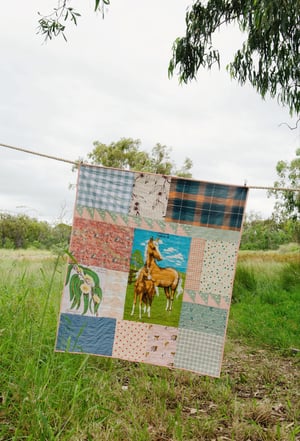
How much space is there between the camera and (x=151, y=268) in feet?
8.24

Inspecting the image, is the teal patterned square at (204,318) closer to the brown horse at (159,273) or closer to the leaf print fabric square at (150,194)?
the brown horse at (159,273)

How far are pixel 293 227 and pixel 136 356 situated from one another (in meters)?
6.17

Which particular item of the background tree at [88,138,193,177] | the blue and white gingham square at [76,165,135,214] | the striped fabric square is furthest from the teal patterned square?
the background tree at [88,138,193,177]

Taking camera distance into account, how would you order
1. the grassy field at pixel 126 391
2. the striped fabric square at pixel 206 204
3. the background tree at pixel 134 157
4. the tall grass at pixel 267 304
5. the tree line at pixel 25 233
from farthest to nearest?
the background tree at pixel 134 157, the tree line at pixel 25 233, the tall grass at pixel 267 304, the striped fabric square at pixel 206 204, the grassy field at pixel 126 391

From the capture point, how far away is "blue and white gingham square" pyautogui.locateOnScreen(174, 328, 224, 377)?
8.17 ft

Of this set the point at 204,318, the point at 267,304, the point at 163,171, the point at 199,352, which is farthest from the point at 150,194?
the point at 163,171

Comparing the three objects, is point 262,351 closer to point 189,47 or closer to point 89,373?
point 89,373

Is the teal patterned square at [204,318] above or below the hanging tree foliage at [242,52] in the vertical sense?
below

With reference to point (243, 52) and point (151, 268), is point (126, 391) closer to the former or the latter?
point (151, 268)

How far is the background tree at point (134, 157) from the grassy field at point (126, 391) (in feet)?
31.1

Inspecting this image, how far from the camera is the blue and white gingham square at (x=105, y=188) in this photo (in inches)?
98.7

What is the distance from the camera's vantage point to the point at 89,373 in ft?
9.91

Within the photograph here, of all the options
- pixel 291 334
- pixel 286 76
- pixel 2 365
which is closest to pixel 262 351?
pixel 291 334

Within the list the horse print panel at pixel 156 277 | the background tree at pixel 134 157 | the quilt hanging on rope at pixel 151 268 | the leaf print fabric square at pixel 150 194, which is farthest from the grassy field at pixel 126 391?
the background tree at pixel 134 157
